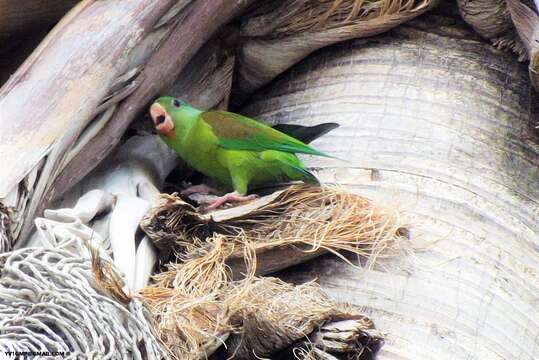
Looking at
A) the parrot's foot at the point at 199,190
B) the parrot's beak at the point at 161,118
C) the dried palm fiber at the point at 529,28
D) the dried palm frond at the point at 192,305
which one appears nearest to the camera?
the dried palm frond at the point at 192,305

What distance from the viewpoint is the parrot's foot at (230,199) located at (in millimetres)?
3799

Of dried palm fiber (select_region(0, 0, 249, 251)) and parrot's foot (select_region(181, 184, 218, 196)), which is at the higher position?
dried palm fiber (select_region(0, 0, 249, 251))

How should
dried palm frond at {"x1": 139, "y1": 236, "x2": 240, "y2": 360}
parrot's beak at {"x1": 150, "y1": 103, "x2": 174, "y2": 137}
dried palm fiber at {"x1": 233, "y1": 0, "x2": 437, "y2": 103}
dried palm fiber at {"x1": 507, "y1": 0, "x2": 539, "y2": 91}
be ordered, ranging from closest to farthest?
1. dried palm frond at {"x1": 139, "y1": 236, "x2": 240, "y2": 360}
2. dried palm fiber at {"x1": 507, "y1": 0, "x2": 539, "y2": 91}
3. parrot's beak at {"x1": 150, "y1": 103, "x2": 174, "y2": 137}
4. dried palm fiber at {"x1": 233, "y1": 0, "x2": 437, "y2": 103}

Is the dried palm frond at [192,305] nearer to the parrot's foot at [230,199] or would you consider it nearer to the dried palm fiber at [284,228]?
the dried palm fiber at [284,228]

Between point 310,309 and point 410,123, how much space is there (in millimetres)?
977

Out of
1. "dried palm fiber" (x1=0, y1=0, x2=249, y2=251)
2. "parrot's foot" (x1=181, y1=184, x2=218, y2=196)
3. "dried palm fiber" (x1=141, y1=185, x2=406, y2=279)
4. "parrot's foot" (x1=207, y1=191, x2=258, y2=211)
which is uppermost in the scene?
"dried palm fiber" (x1=0, y1=0, x2=249, y2=251)

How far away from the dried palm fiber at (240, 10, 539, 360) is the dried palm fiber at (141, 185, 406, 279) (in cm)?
7

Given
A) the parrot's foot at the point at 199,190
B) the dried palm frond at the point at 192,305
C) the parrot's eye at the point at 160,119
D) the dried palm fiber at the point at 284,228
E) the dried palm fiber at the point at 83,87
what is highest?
the dried palm fiber at the point at 83,87

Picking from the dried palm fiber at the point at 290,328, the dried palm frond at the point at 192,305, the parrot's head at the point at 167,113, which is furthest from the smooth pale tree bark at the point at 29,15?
the dried palm fiber at the point at 290,328

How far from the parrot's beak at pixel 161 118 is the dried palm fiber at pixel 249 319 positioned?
2.37 feet

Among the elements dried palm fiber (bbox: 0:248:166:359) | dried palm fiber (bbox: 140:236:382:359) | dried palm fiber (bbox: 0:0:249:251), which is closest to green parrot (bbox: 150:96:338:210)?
dried palm fiber (bbox: 0:0:249:251)

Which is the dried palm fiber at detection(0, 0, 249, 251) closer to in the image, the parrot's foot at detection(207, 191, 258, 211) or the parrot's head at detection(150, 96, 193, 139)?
the parrot's head at detection(150, 96, 193, 139)

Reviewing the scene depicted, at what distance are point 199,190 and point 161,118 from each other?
0.32 m

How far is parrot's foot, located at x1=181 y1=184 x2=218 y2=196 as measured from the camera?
3.99m
